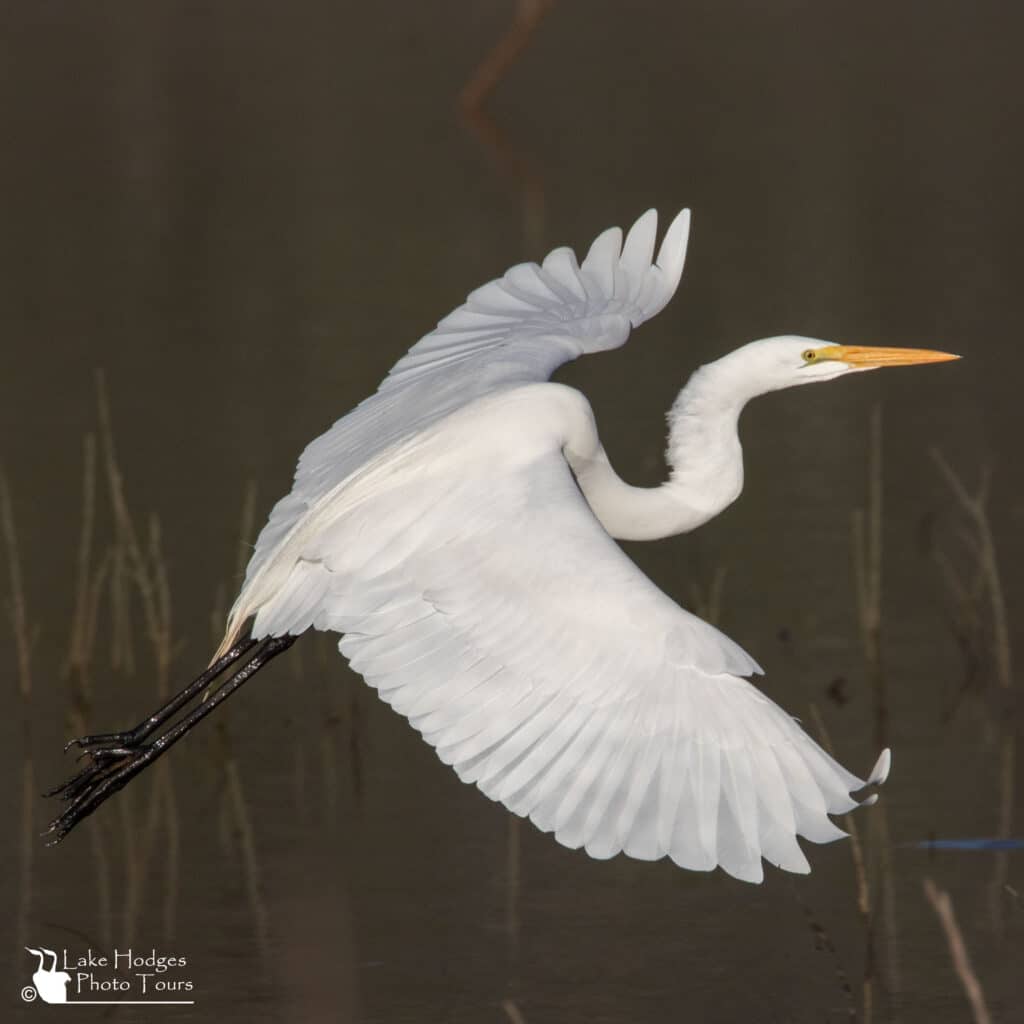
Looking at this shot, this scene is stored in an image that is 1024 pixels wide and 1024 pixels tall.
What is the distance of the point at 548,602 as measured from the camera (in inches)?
182

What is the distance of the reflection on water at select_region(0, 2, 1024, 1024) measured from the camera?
5402 mm

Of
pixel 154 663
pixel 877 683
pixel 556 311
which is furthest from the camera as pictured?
pixel 154 663

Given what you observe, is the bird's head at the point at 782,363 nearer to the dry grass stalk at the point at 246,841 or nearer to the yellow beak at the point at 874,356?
the yellow beak at the point at 874,356

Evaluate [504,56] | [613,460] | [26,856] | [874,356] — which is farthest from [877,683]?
[504,56]

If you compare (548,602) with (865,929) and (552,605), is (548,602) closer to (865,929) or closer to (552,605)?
(552,605)

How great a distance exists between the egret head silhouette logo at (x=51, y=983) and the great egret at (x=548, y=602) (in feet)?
2.11

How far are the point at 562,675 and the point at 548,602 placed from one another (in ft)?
0.55

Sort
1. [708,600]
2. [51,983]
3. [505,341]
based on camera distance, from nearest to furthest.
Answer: [51,983] → [505,341] → [708,600]

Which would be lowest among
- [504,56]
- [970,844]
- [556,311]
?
[970,844]

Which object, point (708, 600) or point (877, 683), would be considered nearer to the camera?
point (877, 683)

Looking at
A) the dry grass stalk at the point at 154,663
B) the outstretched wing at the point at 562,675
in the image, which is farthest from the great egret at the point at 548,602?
the dry grass stalk at the point at 154,663

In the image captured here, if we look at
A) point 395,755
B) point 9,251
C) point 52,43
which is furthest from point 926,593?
point 52,43

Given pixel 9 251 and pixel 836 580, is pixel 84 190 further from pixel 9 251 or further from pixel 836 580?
pixel 836 580

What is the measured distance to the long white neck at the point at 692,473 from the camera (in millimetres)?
5871
